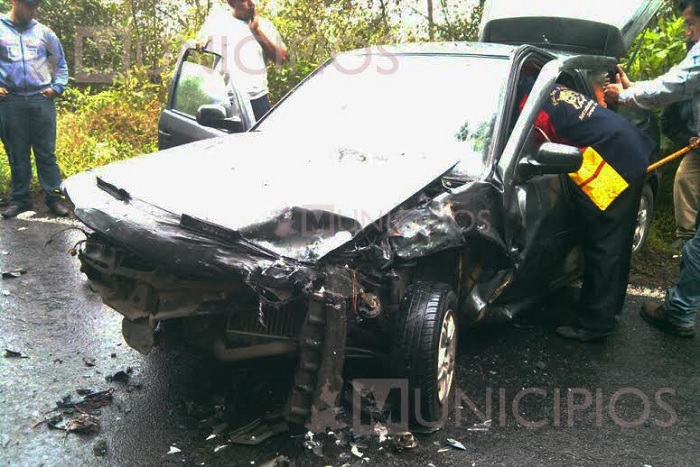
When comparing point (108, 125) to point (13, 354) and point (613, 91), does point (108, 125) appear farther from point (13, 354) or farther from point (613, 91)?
point (613, 91)

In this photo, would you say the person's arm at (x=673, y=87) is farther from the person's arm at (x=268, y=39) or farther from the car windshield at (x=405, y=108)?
the person's arm at (x=268, y=39)

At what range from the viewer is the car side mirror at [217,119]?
4.10 meters

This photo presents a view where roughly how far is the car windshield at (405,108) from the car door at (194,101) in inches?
23.9

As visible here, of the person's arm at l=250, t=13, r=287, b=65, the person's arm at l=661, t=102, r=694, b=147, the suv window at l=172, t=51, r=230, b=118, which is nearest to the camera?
the person's arm at l=661, t=102, r=694, b=147

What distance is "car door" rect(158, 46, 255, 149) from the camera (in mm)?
4500

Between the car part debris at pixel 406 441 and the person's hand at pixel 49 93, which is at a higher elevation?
the person's hand at pixel 49 93

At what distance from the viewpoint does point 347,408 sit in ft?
9.75

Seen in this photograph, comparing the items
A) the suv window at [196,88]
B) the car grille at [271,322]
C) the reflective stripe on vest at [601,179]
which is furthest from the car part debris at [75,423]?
the reflective stripe on vest at [601,179]

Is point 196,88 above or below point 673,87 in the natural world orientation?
below

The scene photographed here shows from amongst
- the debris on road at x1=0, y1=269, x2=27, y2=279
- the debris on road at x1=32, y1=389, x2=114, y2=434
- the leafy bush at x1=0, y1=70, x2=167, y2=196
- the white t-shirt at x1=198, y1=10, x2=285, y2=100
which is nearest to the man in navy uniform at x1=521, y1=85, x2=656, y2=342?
the debris on road at x1=32, y1=389, x2=114, y2=434

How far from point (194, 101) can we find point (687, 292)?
374 centimetres

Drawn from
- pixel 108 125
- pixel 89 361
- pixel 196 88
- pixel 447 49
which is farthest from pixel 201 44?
pixel 108 125

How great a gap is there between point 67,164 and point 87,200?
565cm

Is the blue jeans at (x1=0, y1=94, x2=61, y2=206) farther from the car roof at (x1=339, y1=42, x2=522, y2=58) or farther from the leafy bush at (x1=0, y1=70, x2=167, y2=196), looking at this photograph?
the car roof at (x1=339, y1=42, x2=522, y2=58)
